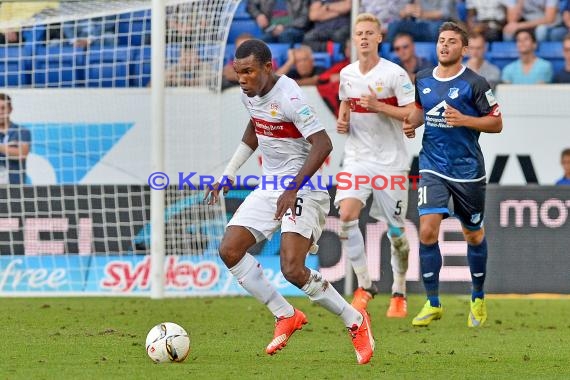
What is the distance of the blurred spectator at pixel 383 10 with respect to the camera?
1539 cm

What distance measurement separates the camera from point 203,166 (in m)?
13.3

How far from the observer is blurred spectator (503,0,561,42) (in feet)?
Answer: 51.6

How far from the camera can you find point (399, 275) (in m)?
11.0

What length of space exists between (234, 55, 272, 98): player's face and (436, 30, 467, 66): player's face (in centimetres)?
239

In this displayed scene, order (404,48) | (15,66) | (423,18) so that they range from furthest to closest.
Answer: (423,18) < (404,48) < (15,66)

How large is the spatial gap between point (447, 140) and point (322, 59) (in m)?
5.64

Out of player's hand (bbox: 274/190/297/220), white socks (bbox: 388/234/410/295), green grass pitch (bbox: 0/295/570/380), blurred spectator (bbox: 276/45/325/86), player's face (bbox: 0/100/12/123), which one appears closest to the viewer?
green grass pitch (bbox: 0/295/570/380)

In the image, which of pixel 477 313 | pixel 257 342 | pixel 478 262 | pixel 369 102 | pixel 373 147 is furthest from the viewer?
pixel 373 147

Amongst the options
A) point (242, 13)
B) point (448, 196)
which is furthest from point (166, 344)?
point (242, 13)

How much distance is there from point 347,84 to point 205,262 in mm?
3325

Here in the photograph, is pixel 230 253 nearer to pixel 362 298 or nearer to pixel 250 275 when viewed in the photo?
A: pixel 250 275

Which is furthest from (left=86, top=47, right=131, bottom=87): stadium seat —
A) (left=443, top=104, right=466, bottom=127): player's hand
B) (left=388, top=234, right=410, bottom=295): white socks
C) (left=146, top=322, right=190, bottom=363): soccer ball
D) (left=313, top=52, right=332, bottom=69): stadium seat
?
(left=146, top=322, right=190, bottom=363): soccer ball

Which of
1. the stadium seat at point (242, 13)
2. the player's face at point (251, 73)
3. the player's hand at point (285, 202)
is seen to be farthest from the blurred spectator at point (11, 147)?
the player's hand at point (285, 202)

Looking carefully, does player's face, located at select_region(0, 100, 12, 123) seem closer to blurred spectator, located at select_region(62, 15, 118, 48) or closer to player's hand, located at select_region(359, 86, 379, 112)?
blurred spectator, located at select_region(62, 15, 118, 48)
